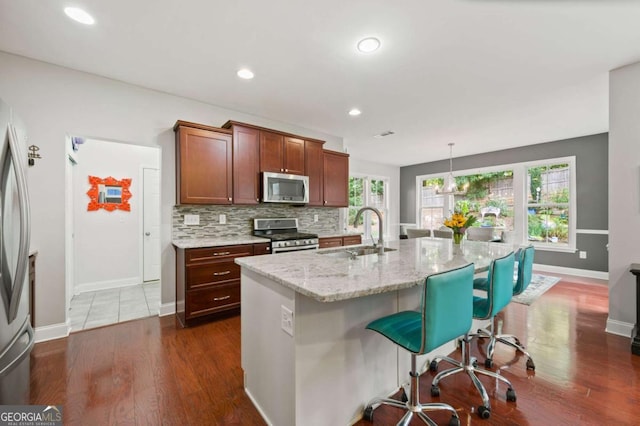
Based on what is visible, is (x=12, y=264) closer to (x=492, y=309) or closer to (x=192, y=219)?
(x=192, y=219)

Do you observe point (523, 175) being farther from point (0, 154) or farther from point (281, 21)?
point (0, 154)

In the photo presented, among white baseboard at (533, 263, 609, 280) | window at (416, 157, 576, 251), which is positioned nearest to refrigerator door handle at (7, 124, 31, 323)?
window at (416, 157, 576, 251)

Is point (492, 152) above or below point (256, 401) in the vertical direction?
above

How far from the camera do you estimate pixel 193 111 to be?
339 centimetres

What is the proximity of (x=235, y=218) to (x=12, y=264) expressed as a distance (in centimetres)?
259

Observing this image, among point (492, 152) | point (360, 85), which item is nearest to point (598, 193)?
point (492, 152)

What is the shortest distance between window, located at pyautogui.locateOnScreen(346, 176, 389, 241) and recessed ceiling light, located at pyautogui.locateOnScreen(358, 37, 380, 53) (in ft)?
15.9

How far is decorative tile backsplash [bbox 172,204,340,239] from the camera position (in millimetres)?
3328

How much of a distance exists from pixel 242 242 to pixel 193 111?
6.00 ft

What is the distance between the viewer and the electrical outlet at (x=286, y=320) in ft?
4.18

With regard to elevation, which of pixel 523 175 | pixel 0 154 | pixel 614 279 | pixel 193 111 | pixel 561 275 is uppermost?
pixel 193 111

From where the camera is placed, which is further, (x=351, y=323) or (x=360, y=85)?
(x=360, y=85)

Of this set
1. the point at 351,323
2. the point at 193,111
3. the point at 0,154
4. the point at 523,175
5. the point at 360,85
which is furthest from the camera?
the point at 523,175

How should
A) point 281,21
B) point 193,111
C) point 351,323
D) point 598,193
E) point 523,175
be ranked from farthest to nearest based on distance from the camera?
1. point 523,175
2. point 598,193
3. point 193,111
4. point 281,21
5. point 351,323
